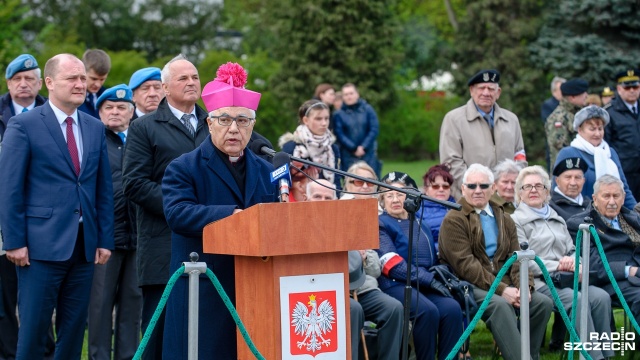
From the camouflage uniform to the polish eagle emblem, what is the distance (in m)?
8.05

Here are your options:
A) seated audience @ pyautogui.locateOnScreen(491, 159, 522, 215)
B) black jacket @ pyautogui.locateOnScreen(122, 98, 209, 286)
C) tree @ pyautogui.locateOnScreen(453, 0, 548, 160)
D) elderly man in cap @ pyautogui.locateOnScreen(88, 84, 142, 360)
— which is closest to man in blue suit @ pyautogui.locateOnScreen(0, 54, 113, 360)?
black jacket @ pyautogui.locateOnScreen(122, 98, 209, 286)

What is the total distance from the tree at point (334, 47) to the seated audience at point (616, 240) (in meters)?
23.4

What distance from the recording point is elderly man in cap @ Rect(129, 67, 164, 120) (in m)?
7.75

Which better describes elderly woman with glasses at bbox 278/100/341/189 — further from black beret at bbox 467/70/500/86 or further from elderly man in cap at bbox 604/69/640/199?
elderly man in cap at bbox 604/69/640/199

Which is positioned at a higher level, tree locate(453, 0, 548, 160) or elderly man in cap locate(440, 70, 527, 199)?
tree locate(453, 0, 548, 160)

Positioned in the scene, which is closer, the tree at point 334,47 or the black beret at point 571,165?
the black beret at point 571,165

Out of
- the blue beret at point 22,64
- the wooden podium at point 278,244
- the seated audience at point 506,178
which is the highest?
the blue beret at point 22,64

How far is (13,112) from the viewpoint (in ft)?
26.1

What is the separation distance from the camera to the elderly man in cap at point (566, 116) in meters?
12.3

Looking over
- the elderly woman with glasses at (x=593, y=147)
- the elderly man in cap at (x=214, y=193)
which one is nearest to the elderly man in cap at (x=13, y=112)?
→ the elderly man in cap at (x=214, y=193)

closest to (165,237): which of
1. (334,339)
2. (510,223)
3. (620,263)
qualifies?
(334,339)

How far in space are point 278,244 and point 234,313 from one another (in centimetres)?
45

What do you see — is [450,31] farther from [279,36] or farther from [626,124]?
[626,124]

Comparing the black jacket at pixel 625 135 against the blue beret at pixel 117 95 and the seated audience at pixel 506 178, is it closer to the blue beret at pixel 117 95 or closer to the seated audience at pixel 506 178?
the seated audience at pixel 506 178
